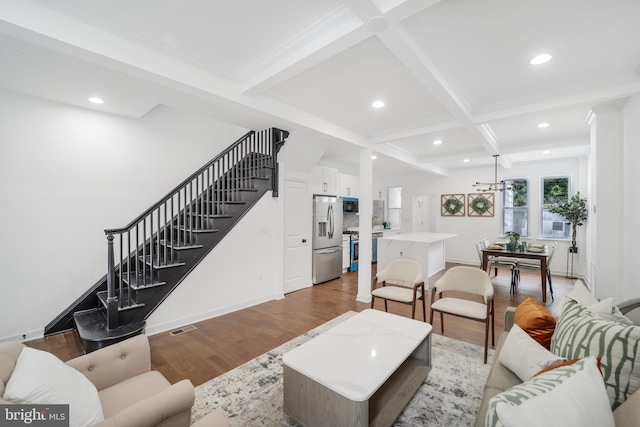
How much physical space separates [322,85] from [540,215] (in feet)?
22.4

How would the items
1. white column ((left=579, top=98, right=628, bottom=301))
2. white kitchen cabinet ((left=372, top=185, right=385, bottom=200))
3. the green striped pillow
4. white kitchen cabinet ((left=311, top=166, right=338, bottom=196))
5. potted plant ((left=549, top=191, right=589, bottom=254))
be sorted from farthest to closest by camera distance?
1. white kitchen cabinet ((left=372, top=185, right=385, bottom=200))
2. potted plant ((left=549, top=191, right=589, bottom=254))
3. white kitchen cabinet ((left=311, top=166, right=338, bottom=196))
4. white column ((left=579, top=98, right=628, bottom=301))
5. the green striped pillow

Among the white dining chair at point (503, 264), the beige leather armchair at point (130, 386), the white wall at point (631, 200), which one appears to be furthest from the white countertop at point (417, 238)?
the beige leather armchair at point (130, 386)

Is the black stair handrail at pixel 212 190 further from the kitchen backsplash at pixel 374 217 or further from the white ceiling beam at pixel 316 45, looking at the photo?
the kitchen backsplash at pixel 374 217

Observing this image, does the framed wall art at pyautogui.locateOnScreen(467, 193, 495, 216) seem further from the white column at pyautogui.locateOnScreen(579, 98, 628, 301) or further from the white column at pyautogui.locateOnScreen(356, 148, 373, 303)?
the white column at pyautogui.locateOnScreen(356, 148, 373, 303)

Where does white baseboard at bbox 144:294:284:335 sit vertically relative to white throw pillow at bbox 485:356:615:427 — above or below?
below

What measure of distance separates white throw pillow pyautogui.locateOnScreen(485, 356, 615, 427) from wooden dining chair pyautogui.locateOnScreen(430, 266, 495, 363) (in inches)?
66.1

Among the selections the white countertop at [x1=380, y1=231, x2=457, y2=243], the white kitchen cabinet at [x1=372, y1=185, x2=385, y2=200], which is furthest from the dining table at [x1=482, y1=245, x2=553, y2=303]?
the white kitchen cabinet at [x1=372, y1=185, x2=385, y2=200]

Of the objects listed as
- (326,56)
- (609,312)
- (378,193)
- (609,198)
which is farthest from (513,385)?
(378,193)

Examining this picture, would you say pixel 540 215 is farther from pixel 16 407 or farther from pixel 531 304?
pixel 16 407

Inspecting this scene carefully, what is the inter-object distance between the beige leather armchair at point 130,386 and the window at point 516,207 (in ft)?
26.2

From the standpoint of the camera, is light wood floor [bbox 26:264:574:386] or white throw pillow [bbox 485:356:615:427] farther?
light wood floor [bbox 26:264:574:386]

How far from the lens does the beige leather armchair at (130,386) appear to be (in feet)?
3.74

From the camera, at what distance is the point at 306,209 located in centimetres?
521

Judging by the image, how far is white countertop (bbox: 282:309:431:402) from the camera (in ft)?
5.29
